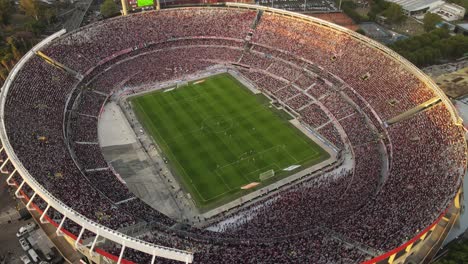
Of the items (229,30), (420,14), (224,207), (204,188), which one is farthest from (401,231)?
(420,14)

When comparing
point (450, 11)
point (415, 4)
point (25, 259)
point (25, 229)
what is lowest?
point (25, 259)

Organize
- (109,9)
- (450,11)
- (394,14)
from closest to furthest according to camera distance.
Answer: (394,14) < (109,9) < (450,11)

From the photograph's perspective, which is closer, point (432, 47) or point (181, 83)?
point (181, 83)

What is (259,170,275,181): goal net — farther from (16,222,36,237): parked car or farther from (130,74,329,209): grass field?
(16,222,36,237): parked car

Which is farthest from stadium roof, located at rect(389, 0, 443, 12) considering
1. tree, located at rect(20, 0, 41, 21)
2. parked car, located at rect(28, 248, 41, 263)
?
parked car, located at rect(28, 248, 41, 263)

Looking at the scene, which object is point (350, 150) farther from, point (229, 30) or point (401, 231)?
point (229, 30)

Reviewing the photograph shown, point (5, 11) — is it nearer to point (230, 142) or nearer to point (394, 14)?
point (230, 142)

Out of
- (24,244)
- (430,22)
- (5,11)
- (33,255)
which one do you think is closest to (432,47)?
(430,22)
